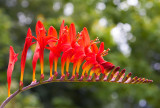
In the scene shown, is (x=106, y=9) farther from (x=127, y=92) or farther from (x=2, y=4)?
(x=2, y=4)

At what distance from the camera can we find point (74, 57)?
1390mm

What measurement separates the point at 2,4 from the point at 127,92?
8893 mm

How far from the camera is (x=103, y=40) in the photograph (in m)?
8.16

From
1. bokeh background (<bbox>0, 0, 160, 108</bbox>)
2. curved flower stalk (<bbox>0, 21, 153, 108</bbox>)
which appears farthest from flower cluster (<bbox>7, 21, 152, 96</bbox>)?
bokeh background (<bbox>0, 0, 160, 108</bbox>)

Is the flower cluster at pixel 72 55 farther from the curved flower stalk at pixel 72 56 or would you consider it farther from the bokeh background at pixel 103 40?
the bokeh background at pixel 103 40

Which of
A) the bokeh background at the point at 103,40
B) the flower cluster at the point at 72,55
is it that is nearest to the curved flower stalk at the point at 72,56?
the flower cluster at the point at 72,55

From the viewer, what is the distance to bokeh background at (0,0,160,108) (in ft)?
29.1

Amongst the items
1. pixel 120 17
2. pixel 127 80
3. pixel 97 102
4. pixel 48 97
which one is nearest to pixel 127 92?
pixel 97 102

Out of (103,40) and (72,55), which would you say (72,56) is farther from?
Answer: (103,40)

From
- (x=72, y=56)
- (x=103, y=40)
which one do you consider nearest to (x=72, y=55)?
(x=72, y=56)

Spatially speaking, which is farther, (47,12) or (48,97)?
(47,12)

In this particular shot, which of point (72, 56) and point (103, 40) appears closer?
point (72, 56)

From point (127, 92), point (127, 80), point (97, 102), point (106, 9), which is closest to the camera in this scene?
point (127, 80)

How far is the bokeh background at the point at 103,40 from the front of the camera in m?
8.88
